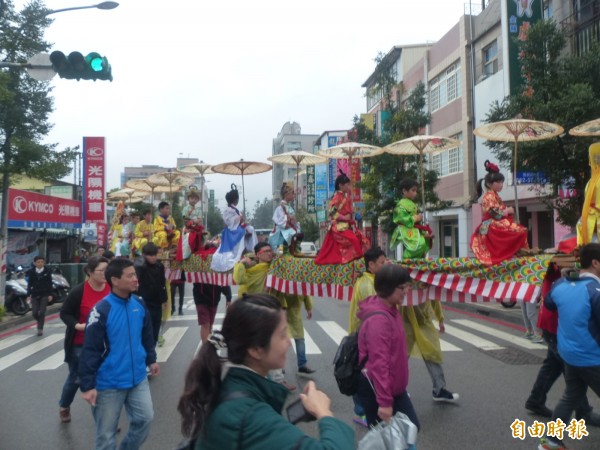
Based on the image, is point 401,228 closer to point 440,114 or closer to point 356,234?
point 356,234

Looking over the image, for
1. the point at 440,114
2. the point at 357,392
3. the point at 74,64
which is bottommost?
the point at 357,392

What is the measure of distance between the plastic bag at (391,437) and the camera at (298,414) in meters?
0.32

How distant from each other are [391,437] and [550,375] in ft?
12.7

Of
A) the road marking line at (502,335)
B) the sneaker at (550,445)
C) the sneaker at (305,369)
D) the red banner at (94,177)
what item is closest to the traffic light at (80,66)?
the sneaker at (305,369)

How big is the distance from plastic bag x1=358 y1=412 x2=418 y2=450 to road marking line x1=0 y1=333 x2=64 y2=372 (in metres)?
8.22

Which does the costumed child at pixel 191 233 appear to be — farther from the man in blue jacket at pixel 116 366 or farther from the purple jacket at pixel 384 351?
the purple jacket at pixel 384 351

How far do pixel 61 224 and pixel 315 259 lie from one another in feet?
47.1

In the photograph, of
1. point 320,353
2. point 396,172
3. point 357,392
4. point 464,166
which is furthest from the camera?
point 464,166

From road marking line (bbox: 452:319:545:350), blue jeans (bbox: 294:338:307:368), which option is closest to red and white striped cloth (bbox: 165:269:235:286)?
blue jeans (bbox: 294:338:307:368)

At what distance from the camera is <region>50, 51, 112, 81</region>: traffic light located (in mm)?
8070

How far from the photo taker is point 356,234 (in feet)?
24.3

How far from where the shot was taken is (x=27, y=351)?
10266 mm

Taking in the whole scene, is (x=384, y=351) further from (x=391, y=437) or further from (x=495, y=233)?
(x=495, y=233)

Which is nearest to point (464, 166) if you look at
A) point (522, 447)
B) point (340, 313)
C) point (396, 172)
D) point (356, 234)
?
point (396, 172)
